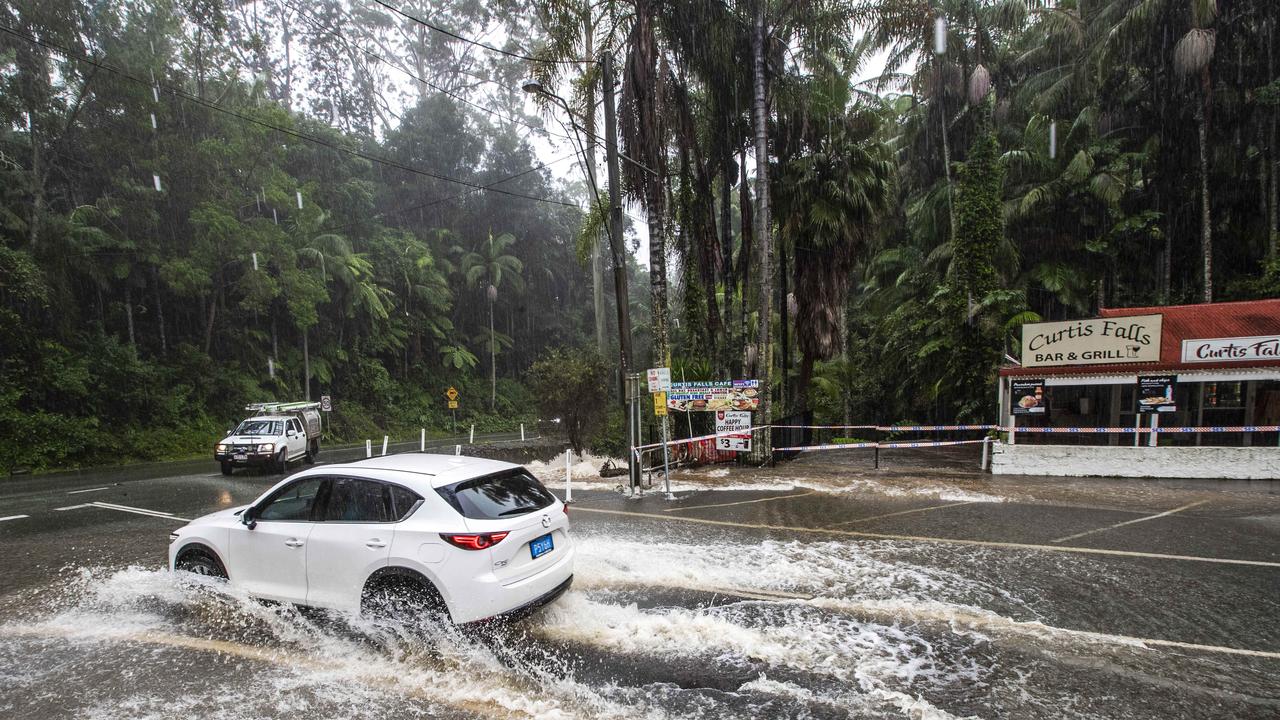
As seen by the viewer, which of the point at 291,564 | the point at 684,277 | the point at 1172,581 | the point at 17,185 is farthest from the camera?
the point at 17,185

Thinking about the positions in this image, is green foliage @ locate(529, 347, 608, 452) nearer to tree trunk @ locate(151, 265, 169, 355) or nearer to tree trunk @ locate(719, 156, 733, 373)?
tree trunk @ locate(719, 156, 733, 373)

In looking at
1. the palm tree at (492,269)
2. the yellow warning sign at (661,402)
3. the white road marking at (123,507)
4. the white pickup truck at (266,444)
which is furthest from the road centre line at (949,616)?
the palm tree at (492,269)

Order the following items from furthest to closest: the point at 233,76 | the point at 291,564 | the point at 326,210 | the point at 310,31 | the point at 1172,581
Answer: the point at 310,31
the point at 326,210
the point at 233,76
the point at 1172,581
the point at 291,564

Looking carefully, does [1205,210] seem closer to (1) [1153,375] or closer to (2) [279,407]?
(1) [1153,375]

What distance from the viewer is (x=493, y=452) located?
18.7 metres

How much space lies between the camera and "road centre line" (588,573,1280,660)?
4.55 meters

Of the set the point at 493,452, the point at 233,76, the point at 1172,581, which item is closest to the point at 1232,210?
the point at 1172,581

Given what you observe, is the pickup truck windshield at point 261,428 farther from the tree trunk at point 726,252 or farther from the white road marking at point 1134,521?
the white road marking at point 1134,521

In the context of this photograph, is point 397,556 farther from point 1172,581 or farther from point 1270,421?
point 1270,421

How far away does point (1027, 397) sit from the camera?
42.7ft

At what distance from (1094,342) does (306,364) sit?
99.4 feet

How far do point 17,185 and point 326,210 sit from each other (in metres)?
13.3

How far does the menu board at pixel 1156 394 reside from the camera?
1195 centimetres

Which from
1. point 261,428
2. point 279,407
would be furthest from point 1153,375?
point 279,407
